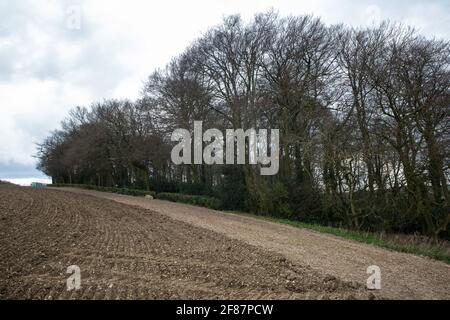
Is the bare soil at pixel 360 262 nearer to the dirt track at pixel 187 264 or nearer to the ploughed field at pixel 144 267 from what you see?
the dirt track at pixel 187 264

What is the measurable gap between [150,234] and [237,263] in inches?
179

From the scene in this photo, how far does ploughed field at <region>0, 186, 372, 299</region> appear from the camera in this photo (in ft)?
21.5

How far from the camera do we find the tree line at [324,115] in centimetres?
2047

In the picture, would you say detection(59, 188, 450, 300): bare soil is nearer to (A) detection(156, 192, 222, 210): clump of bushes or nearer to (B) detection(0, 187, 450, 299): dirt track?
(B) detection(0, 187, 450, 299): dirt track

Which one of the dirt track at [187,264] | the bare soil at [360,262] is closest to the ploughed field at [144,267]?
the dirt track at [187,264]

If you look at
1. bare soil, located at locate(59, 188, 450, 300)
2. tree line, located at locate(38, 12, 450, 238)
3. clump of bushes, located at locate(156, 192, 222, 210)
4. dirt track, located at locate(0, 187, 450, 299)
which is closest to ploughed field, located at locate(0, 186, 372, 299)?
dirt track, located at locate(0, 187, 450, 299)

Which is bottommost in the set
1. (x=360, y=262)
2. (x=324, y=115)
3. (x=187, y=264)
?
(x=360, y=262)

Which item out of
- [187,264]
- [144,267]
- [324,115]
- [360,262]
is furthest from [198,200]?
[144,267]

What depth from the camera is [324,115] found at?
24594 millimetres

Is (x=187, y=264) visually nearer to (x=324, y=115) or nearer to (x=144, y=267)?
(x=144, y=267)

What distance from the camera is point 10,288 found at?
20.6ft

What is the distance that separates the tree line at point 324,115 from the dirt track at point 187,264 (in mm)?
8720

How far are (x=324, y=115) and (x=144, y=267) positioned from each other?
1881 cm
